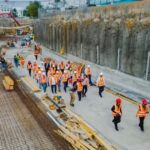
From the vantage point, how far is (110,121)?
1288 centimetres

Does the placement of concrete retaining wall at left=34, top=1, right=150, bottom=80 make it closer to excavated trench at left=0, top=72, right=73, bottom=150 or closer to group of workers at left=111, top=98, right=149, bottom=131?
group of workers at left=111, top=98, right=149, bottom=131

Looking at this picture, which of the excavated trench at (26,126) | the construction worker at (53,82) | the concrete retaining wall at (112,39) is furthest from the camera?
the concrete retaining wall at (112,39)

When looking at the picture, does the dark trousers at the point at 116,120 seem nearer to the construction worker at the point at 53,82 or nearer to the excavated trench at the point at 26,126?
the excavated trench at the point at 26,126

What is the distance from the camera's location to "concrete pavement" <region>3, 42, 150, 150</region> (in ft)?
35.7

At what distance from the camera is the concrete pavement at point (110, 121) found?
35.7 ft

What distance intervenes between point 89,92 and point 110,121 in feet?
16.3

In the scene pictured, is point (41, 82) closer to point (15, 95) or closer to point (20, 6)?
point (15, 95)

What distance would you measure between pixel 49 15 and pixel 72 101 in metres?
29.1

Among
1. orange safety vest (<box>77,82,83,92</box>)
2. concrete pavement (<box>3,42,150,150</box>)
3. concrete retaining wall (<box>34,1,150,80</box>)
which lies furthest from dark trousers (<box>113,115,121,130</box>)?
concrete retaining wall (<box>34,1,150,80</box>)

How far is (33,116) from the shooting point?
14.1 metres

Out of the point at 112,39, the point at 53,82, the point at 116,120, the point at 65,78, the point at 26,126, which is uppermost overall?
the point at 112,39

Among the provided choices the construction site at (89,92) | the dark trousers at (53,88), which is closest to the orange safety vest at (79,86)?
the construction site at (89,92)

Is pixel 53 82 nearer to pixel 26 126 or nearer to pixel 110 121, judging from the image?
pixel 26 126

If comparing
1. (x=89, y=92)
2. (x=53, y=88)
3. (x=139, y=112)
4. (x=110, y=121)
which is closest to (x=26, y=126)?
(x=110, y=121)
